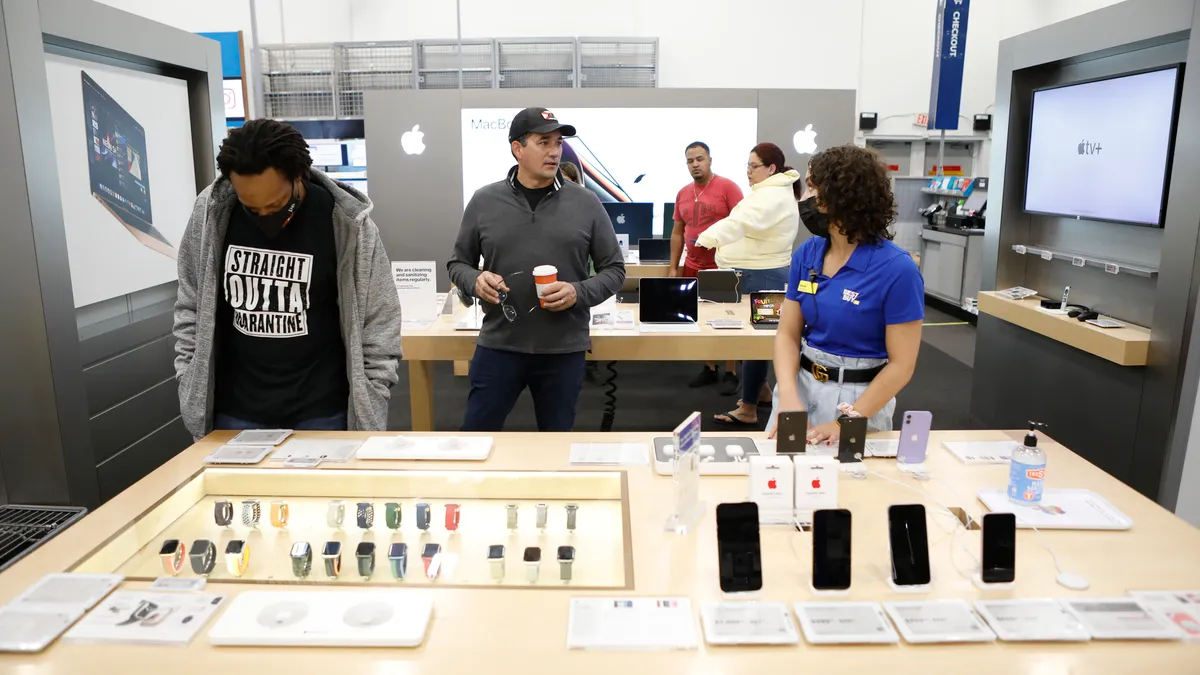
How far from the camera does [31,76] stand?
90.7 inches

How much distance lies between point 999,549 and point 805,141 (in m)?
6.49

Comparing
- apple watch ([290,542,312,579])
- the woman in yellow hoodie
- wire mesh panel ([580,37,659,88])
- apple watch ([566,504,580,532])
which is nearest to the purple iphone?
apple watch ([566,504,580,532])

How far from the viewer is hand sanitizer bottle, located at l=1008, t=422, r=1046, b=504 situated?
1.59 metres

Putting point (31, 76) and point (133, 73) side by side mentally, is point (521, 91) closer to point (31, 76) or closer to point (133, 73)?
point (133, 73)

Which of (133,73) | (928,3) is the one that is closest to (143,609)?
(133,73)

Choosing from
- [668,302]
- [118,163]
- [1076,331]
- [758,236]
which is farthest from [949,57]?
[118,163]

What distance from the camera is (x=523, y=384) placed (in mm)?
2723

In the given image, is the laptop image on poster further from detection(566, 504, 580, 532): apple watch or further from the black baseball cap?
detection(566, 504, 580, 532): apple watch

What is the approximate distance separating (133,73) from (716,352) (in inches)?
102

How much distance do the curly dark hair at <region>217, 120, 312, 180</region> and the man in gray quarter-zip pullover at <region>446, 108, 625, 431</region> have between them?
0.83m

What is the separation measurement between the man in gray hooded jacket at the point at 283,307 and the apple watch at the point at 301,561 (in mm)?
639

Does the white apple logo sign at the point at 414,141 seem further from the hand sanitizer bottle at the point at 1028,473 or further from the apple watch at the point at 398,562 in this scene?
the hand sanitizer bottle at the point at 1028,473

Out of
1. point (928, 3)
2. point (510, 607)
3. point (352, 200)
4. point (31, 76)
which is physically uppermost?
point (928, 3)

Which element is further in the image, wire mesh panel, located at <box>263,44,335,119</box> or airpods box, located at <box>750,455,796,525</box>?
wire mesh panel, located at <box>263,44,335,119</box>
